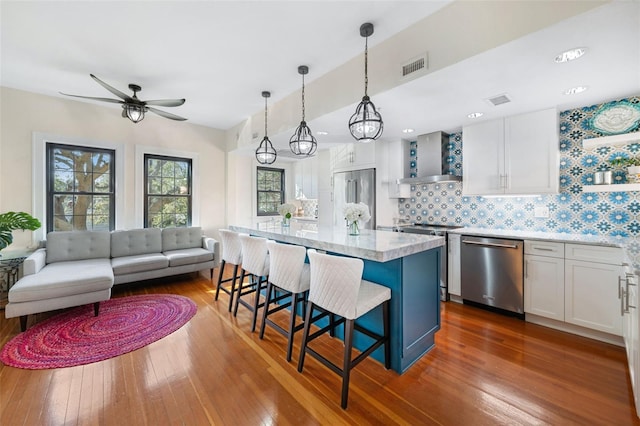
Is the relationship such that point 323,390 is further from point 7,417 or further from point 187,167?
point 187,167

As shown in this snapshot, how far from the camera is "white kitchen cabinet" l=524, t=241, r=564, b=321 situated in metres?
2.57

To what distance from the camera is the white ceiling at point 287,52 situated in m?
1.88

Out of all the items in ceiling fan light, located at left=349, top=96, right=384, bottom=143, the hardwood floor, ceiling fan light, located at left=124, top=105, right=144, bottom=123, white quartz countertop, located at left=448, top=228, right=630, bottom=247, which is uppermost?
ceiling fan light, located at left=124, top=105, right=144, bottom=123

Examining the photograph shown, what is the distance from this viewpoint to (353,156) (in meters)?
4.40

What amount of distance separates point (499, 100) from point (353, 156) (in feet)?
7.14

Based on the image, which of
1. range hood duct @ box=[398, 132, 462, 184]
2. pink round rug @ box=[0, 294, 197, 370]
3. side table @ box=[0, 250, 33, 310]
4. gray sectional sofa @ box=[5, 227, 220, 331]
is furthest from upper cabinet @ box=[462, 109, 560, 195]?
side table @ box=[0, 250, 33, 310]

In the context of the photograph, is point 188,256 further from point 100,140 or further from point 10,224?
point 100,140

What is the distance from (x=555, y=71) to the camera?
2070mm

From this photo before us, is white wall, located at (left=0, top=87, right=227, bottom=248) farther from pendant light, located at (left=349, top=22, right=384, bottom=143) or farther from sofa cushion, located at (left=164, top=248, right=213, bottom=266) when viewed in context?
pendant light, located at (left=349, top=22, right=384, bottom=143)

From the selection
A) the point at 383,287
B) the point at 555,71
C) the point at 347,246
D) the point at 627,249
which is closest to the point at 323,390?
the point at 383,287

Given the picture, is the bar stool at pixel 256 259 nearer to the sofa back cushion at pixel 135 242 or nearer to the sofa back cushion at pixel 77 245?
the sofa back cushion at pixel 135 242

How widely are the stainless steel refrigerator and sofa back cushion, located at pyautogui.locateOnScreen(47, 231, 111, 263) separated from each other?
361 centimetres

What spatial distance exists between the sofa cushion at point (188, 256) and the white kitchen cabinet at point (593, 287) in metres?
4.60

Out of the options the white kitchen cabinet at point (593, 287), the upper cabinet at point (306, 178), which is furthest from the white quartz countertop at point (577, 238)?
the upper cabinet at point (306, 178)
